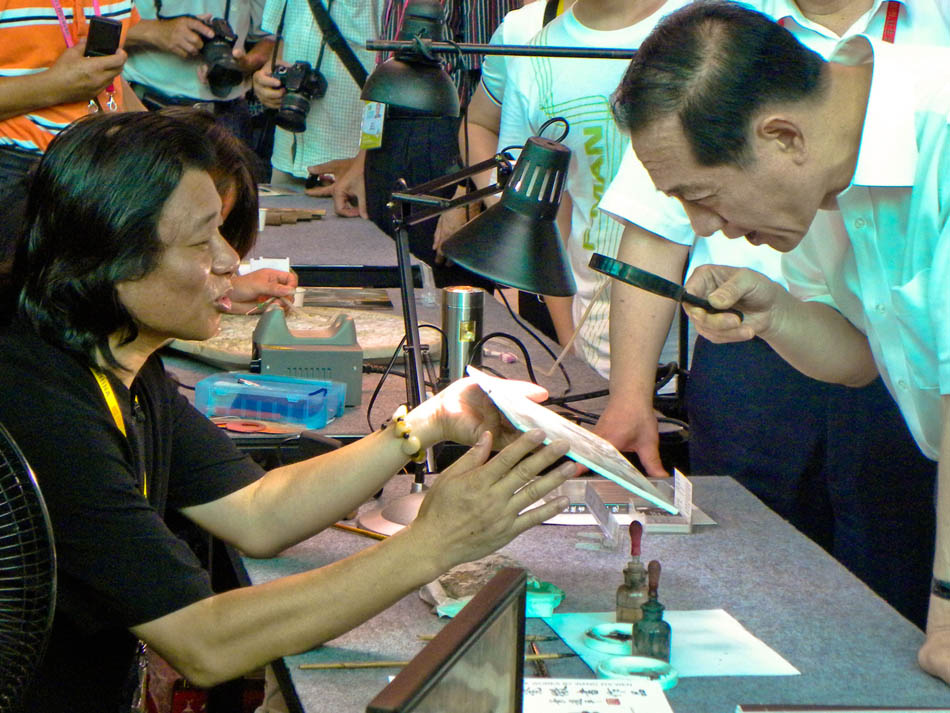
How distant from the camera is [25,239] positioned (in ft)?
4.75

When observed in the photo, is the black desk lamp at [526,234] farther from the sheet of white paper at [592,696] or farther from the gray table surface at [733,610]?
the sheet of white paper at [592,696]

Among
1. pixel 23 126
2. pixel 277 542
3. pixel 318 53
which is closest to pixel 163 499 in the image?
pixel 277 542

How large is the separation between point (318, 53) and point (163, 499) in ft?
9.93

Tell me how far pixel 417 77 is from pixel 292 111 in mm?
2426

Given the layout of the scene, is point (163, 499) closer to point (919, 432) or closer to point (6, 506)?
point (6, 506)

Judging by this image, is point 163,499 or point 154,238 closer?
point 154,238

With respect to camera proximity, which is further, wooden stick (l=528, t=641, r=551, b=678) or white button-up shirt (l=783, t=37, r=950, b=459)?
white button-up shirt (l=783, t=37, r=950, b=459)

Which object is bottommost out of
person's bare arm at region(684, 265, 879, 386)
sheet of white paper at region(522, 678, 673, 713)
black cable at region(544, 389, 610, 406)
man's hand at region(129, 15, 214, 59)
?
black cable at region(544, 389, 610, 406)

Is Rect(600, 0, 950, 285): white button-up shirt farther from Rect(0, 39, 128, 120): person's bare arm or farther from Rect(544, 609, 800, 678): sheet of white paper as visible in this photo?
Rect(0, 39, 128, 120): person's bare arm

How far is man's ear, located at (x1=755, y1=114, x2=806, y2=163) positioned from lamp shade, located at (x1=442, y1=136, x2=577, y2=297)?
10.7 inches

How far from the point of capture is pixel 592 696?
1145 millimetres

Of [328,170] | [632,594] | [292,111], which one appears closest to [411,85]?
[632,594]

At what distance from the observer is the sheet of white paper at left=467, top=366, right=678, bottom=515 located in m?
1.24

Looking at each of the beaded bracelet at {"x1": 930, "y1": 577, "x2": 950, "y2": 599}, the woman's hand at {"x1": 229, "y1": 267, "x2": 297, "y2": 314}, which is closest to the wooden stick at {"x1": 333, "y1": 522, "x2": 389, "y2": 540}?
the beaded bracelet at {"x1": 930, "y1": 577, "x2": 950, "y2": 599}
